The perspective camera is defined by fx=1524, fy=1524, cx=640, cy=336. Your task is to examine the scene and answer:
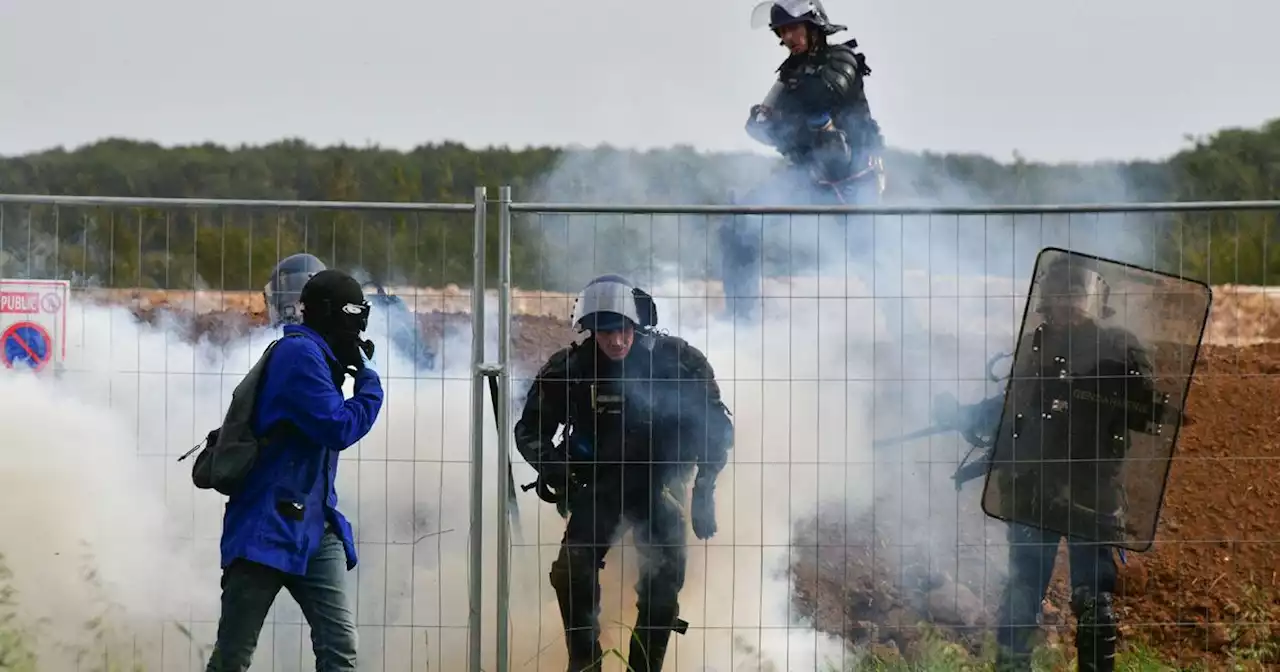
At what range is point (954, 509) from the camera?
18.5ft

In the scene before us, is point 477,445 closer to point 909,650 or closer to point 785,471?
point 785,471

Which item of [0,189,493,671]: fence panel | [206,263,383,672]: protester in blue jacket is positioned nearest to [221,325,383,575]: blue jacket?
[206,263,383,672]: protester in blue jacket

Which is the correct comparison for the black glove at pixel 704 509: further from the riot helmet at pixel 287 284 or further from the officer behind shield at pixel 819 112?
the officer behind shield at pixel 819 112

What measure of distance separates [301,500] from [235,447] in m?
0.26

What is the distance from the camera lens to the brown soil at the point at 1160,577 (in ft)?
18.7

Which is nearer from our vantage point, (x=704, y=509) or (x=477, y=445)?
(x=477, y=445)

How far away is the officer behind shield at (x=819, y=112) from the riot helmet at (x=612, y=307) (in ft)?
8.43

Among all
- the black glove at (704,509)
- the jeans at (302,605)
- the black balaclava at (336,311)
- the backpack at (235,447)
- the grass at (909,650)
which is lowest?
the grass at (909,650)

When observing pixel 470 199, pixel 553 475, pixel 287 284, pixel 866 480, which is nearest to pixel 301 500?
pixel 553 475

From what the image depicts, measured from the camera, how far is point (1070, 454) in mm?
5430

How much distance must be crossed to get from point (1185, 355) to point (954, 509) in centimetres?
100

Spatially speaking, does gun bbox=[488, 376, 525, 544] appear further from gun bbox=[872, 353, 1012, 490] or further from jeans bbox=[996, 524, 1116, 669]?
jeans bbox=[996, 524, 1116, 669]

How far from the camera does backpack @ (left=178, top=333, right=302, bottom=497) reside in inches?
179

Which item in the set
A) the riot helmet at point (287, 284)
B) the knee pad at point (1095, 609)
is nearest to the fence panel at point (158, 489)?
the riot helmet at point (287, 284)
